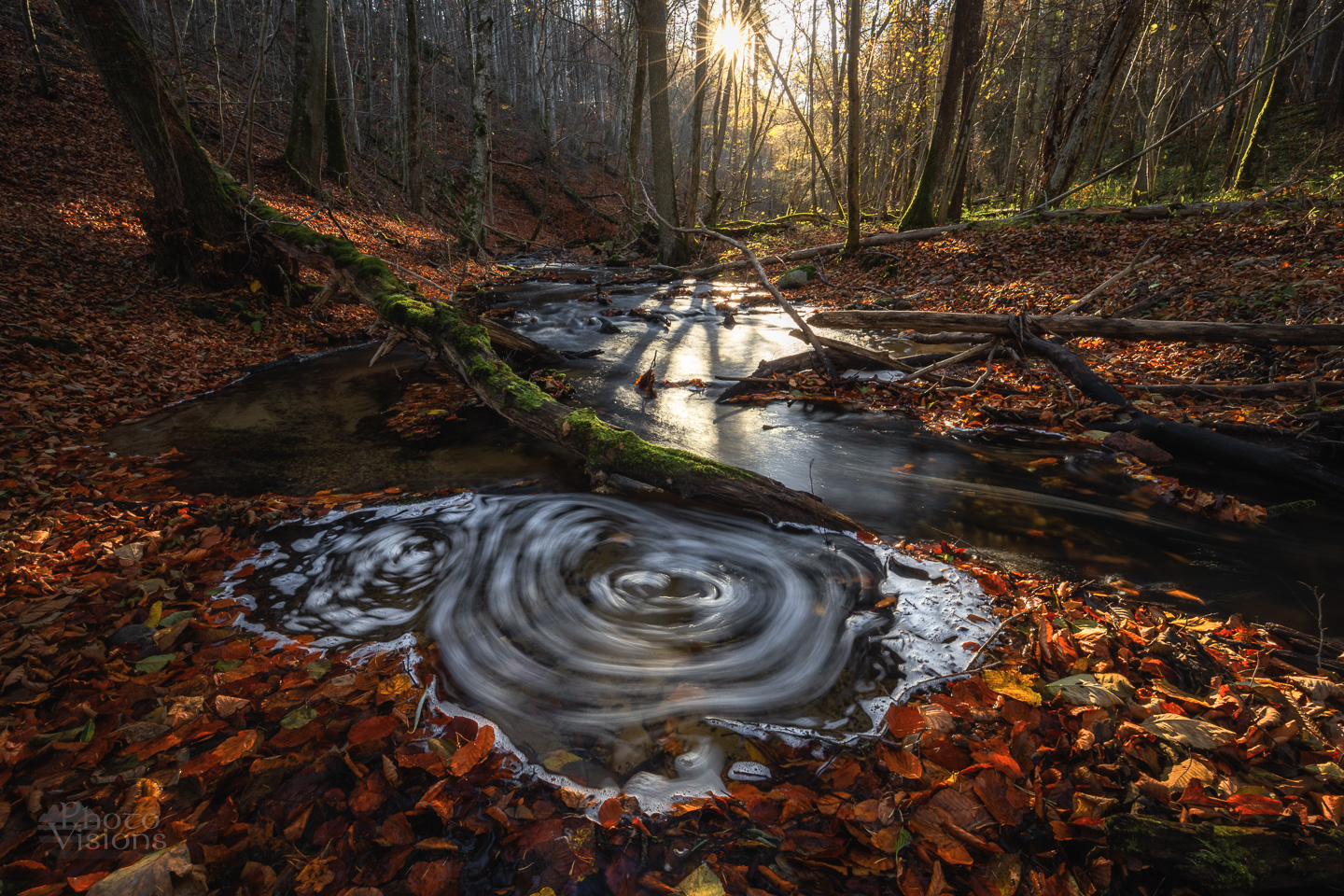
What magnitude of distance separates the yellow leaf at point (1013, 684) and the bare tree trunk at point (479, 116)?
→ 12.0 metres

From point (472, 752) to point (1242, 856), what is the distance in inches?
101

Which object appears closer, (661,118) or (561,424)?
(561,424)

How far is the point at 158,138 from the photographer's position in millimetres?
7797

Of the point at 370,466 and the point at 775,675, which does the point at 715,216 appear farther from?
the point at 775,675

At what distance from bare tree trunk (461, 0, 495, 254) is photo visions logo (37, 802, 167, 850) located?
1154 cm

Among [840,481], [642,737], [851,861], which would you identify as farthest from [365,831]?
[840,481]

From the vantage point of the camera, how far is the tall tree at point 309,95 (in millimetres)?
13453

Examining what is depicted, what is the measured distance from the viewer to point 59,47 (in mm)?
14852

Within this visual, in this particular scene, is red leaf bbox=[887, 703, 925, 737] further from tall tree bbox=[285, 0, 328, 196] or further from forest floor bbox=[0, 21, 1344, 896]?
tall tree bbox=[285, 0, 328, 196]

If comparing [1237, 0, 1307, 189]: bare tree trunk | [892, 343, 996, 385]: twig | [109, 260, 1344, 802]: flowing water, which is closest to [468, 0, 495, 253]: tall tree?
[109, 260, 1344, 802]: flowing water

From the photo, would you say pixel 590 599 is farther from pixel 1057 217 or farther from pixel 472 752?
pixel 1057 217

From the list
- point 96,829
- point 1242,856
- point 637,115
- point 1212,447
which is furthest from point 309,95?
point 1242,856

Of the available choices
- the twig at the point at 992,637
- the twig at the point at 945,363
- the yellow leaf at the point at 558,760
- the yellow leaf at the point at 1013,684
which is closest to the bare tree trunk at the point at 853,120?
the twig at the point at 945,363

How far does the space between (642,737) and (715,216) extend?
2018 cm
